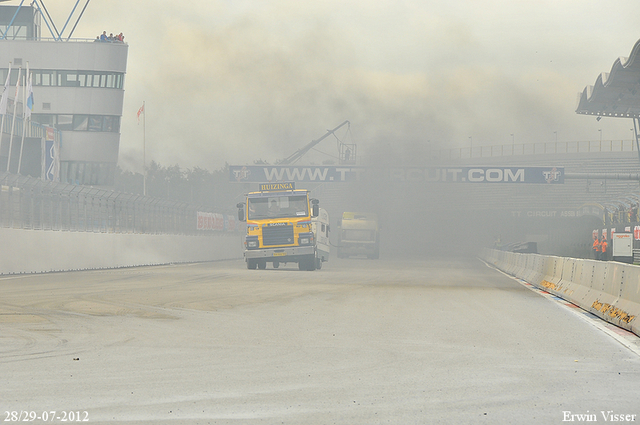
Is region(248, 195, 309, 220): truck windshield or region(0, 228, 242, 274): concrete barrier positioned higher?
region(248, 195, 309, 220): truck windshield

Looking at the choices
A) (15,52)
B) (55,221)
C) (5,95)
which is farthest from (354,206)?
(55,221)

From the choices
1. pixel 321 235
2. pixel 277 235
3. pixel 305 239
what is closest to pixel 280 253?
pixel 277 235

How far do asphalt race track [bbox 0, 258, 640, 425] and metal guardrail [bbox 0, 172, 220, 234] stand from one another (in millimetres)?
9909

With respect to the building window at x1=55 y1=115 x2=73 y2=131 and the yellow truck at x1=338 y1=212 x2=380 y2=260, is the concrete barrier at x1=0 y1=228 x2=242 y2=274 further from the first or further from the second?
the building window at x1=55 y1=115 x2=73 y2=131

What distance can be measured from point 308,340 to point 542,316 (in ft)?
16.5

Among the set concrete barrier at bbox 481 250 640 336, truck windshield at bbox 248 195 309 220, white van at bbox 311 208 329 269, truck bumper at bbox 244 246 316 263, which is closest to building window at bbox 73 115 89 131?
white van at bbox 311 208 329 269

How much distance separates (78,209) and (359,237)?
2913cm

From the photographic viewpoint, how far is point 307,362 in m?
8.02

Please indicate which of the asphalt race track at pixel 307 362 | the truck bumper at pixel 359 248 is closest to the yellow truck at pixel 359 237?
the truck bumper at pixel 359 248

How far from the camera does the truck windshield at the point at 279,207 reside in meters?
31.1

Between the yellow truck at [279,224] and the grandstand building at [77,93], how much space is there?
45.1 metres

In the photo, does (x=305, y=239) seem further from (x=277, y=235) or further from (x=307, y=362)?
(x=307, y=362)

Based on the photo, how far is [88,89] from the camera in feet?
238

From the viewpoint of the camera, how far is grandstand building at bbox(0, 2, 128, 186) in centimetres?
7119
